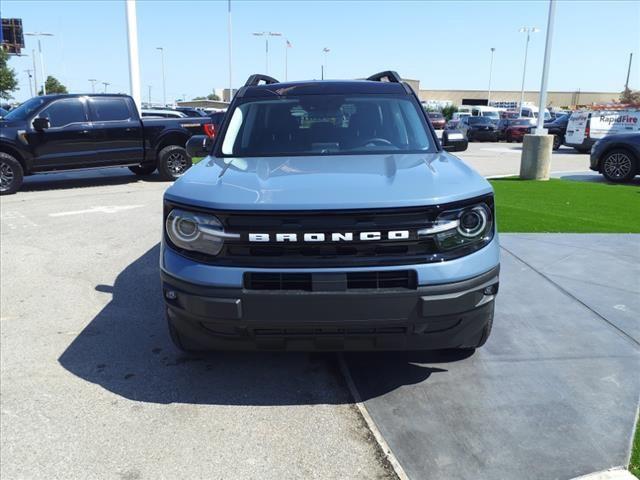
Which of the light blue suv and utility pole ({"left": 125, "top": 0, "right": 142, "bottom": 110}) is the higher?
utility pole ({"left": 125, "top": 0, "right": 142, "bottom": 110})

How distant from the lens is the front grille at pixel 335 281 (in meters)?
2.67

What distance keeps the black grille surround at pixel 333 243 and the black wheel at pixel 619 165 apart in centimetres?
1102

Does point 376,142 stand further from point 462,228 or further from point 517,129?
point 517,129

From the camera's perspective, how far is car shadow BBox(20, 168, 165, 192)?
1205 centimetres

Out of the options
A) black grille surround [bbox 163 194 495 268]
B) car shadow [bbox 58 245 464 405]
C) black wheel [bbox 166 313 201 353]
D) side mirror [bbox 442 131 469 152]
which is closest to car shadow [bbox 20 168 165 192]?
car shadow [bbox 58 245 464 405]

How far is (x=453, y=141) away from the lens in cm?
485

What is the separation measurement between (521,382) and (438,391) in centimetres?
52

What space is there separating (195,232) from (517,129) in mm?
29717

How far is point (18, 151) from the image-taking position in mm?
10898

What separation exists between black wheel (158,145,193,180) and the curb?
9.84m

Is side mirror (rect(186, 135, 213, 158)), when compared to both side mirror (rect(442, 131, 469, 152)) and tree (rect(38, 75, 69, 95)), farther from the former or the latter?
tree (rect(38, 75, 69, 95))

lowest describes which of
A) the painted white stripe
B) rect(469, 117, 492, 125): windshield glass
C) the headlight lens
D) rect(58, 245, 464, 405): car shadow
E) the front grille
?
the painted white stripe

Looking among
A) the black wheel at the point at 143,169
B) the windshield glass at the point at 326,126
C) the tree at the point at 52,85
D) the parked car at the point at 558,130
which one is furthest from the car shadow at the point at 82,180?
the tree at the point at 52,85

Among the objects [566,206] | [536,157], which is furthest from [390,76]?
[536,157]
